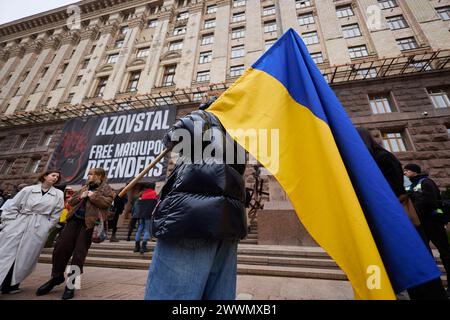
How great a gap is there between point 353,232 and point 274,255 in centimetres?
384

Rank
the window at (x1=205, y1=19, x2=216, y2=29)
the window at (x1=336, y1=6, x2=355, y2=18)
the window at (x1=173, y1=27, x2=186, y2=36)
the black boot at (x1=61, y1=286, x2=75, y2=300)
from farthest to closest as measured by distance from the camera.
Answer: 1. the window at (x1=173, y1=27, x2=186, y2=36)
2. the window at (x1=205, y1=19, x2=216, y2=29)
3. the window at (x1=336, y1=6, x2=355, y2=18)
4. the black boot at (x1=61, y1=286, x2=75, y2=300)

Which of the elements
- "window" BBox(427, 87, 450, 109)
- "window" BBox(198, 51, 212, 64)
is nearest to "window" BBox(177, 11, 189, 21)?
"window" BBox(198, 51, 212, 64)

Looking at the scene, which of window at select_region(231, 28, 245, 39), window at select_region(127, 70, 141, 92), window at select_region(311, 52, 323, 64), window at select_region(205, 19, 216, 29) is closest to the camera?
window at select_region(311, 52, 323, 64)

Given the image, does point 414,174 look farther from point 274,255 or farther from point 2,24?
point 2,24

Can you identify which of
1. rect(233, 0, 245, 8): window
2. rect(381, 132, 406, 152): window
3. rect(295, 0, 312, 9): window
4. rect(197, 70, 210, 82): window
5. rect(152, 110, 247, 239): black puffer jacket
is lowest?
rect(152, 110, 247, 239): black puffer jacket

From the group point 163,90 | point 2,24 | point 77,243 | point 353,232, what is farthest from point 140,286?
point 2,24

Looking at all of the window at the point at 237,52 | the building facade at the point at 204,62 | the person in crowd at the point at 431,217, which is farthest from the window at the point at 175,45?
the person in crowd at the point at 431,217

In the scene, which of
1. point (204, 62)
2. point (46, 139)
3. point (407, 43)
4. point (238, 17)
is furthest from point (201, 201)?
point (238, 17)

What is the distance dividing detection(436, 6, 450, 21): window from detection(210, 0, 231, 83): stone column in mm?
13391

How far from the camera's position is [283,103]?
163cm

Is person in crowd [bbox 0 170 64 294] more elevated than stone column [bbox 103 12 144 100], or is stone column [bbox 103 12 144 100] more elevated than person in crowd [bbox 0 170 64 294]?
stone column [bbox 103 12 144 100]

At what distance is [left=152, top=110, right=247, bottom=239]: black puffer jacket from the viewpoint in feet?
3.20

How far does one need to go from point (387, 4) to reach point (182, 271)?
20469 millimetres

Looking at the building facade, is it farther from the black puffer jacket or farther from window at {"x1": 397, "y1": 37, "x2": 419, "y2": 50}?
the black puffer jacket
